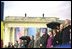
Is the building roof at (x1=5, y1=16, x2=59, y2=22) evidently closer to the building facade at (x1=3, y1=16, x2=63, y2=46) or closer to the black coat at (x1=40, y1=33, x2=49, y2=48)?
the building facade at (x1=3, y1=16, x2=63, y2=46)

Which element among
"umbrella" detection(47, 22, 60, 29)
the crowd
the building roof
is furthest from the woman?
the building roof

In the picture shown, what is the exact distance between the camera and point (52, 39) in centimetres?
295

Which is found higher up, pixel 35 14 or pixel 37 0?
pixel 37 0

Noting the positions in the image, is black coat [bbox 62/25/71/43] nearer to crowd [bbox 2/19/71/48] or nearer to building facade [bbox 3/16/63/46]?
crowd [bbox 2/19/71/48]

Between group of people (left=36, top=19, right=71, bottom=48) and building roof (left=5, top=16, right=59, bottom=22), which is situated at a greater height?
building roof (left=5, top=16, right=59, bottom=22)

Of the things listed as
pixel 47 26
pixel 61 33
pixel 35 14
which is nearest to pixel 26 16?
pixel 35 14

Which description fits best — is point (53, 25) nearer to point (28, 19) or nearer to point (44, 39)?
point (44, 39)

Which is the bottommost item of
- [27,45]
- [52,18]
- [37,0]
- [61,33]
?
[27,45]

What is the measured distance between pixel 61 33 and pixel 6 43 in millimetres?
906

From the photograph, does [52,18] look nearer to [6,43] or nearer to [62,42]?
[62,42]

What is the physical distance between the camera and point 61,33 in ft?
9.62

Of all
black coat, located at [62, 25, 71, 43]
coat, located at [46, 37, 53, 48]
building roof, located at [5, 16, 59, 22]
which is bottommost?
coat, located at [46, 37, 53, 48]

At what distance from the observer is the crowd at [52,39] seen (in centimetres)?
292

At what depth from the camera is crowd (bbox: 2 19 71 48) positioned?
2.92 meters
